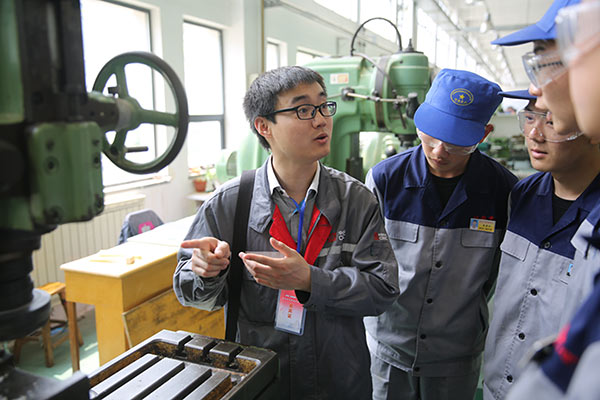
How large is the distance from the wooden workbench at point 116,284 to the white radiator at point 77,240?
1.23 metres

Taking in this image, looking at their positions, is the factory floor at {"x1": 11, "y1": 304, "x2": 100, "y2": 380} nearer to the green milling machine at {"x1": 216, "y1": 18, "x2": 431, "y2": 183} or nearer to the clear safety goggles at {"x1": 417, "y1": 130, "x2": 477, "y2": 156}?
the green milling machine at {"x1": 216, "y1": 18, "x2": 431, "y2": 183}

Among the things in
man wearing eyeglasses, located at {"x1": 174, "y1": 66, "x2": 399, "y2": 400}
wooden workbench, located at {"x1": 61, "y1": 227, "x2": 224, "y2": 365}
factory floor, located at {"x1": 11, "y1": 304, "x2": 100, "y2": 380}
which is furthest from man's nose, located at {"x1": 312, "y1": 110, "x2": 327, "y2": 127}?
factory floor, located at {"x1": 11, "y1": 304, "x2": 100, "y2": 380}

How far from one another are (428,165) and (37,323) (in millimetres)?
1144

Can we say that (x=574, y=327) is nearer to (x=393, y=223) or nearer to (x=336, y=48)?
(x=393, y=223)

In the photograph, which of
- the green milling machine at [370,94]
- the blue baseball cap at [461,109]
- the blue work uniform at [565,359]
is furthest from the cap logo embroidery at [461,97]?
the blue work uniform at [565,359]

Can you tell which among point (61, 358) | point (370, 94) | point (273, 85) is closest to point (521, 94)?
point (273, 85)

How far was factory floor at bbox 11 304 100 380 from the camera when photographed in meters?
2.54

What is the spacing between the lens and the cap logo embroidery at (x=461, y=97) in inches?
50.9

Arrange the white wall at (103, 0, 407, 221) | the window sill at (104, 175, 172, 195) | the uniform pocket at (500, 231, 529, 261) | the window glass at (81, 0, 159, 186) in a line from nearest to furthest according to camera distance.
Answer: the uniform pocket at (500, 231, 529, 261) → the window glass at (81, 0, 159, 186) → the window sill at (104, 175, 172, 195) → the white wall at (103, 0, 407, 221)

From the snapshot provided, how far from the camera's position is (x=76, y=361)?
6.98ft

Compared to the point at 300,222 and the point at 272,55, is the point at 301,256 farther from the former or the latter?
the point at 272,55

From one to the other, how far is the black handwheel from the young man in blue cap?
79cm

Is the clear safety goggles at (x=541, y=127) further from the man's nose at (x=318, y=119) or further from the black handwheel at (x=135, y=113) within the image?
the black handwheel at (x=135, y=113)

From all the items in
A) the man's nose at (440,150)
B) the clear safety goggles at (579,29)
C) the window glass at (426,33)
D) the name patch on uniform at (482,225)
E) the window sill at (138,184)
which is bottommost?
the window sill at (138,184)
